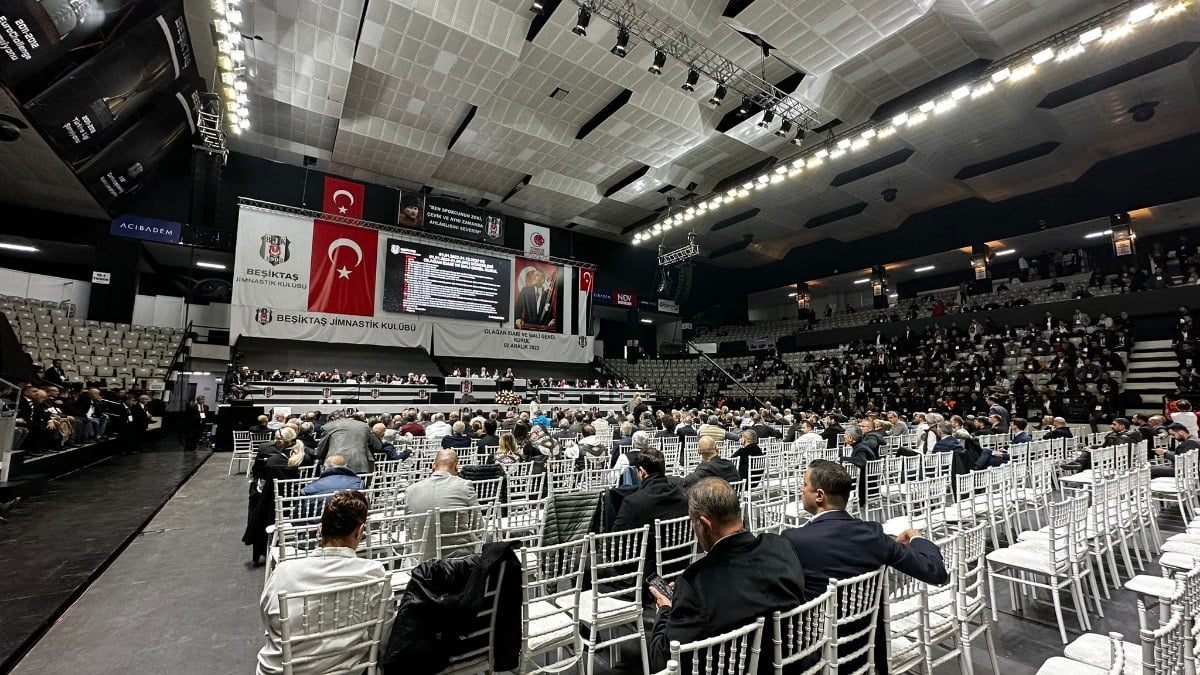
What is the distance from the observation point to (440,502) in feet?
8.35

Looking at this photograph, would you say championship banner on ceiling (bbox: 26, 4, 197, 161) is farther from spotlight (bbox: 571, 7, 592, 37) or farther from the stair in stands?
the stair in stands

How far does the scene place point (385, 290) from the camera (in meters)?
13.9

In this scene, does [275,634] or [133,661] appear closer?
[275,634]

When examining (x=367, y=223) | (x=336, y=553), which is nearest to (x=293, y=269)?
(x=367, y=223)

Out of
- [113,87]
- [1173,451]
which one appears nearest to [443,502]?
[1173,451]

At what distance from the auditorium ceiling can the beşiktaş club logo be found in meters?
2.62

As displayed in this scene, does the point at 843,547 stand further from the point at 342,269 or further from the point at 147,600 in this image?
the point at 342,269

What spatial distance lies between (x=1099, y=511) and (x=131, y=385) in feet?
48.9

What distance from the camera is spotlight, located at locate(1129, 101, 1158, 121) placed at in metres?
10.4

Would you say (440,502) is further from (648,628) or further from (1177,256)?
(1177,256)

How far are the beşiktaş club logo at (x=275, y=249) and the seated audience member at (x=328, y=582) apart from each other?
44.1ft

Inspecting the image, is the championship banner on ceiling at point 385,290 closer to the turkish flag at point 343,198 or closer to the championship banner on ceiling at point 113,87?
the turkish flag at point 343,198

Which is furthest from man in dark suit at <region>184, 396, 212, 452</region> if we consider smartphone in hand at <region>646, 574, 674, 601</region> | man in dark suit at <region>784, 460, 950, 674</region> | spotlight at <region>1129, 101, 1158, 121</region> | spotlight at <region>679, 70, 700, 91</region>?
spotlight at <region>1129, 101, 1158, 121</region>

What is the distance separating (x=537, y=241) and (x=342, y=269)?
6.54 m
